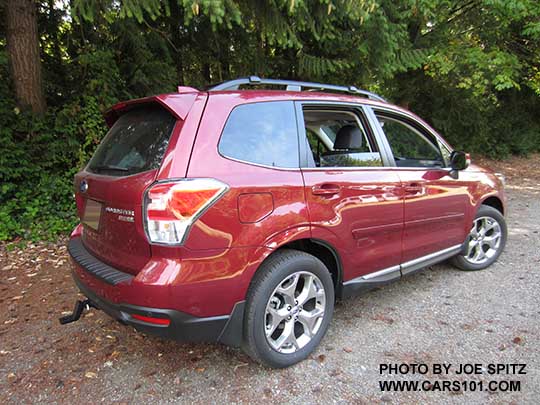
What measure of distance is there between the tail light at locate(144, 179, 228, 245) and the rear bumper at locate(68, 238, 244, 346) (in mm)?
335

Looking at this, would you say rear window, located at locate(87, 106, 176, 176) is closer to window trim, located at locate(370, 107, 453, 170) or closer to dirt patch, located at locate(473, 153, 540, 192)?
window trim, located at locate(370, 107, 453, 170)

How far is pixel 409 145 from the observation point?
13.5 feet

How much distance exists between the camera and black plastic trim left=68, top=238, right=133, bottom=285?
7.00 feet

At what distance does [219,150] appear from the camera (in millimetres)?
2143

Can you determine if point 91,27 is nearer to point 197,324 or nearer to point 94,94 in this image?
point 94,94

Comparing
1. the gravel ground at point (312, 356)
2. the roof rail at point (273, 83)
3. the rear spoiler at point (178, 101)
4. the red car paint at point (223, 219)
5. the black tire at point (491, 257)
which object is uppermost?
the roof rail at point (273, 83)

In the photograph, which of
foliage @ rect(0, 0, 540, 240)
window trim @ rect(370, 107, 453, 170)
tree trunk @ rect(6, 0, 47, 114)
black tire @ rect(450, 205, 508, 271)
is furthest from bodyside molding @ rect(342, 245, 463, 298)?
tree trunk @ rect(6, 0, 47, 114)

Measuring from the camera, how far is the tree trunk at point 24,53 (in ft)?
17.6

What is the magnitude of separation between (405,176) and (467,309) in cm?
133

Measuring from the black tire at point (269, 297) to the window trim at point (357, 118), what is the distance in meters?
0.64

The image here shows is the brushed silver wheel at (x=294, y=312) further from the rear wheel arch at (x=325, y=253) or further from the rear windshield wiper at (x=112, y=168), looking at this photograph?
the rear windshield wiper at (x=112, y=168)

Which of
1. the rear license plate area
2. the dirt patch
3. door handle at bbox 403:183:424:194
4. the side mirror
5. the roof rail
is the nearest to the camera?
the rear license plate area

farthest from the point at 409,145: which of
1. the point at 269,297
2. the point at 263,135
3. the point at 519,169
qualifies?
the point at 519,169

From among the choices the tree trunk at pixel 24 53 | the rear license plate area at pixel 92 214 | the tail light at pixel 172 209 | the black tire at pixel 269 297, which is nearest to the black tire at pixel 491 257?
the black tire at pixel 269 297
